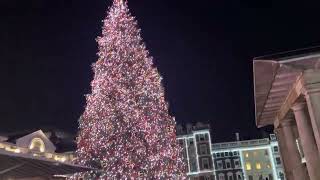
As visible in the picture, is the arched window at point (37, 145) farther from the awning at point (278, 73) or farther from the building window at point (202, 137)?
the building window at point (202, 137)

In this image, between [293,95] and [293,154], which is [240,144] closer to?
[293,154]

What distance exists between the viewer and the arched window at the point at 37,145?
3675cm

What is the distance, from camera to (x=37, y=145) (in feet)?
123

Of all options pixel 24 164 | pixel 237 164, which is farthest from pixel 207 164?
pixel 24 164

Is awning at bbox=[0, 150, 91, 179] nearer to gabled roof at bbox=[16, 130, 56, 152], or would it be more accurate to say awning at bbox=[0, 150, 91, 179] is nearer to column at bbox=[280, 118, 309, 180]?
column at bbox=[280, 118, 309, 180]

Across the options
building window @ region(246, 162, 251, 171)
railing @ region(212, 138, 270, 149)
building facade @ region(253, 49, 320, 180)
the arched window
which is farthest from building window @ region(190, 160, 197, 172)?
building facade @ region(253, 49, 320, 180)

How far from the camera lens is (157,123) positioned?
2694cm

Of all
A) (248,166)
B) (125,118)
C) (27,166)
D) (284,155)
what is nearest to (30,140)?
(125,118)

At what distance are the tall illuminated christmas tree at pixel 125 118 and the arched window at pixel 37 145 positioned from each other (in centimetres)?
1233

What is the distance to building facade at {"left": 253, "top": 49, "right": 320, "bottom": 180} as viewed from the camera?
7791 mm

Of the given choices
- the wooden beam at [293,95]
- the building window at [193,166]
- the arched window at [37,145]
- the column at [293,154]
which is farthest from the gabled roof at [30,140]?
the building window at [193,166]

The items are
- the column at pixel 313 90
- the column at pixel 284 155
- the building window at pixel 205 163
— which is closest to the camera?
the column at pixel 313 90

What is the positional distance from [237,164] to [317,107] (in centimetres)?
6741

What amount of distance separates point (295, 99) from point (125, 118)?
16.1 metres
